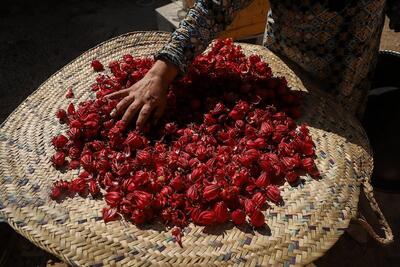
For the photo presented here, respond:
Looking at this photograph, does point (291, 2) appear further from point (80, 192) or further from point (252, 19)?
point (252, 19)

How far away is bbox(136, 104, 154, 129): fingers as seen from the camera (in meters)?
2.44

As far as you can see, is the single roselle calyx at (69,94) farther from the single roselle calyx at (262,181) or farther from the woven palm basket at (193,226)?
the single roselle calyx at (262,181)

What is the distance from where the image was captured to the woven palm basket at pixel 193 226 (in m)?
1.96

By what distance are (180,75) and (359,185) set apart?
1.27m

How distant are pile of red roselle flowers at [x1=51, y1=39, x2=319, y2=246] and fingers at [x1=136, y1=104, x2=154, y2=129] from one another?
6 cm

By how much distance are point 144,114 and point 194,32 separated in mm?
596

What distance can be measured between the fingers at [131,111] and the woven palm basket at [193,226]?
0.46m

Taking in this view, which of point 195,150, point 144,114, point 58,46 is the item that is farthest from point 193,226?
point 58,46

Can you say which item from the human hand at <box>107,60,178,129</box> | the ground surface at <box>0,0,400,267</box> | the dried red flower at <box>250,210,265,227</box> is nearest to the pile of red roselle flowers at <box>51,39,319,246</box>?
the dried red flower at <box>250,210,265,227</box>

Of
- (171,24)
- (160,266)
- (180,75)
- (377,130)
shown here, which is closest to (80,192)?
(160,266)

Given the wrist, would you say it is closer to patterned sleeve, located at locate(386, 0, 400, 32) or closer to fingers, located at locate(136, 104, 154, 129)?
fingers, located at locate(136, 104, 154, 129)

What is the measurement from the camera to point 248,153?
237 cm

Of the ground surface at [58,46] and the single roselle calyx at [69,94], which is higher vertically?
the single roselle calyx at [69,94]

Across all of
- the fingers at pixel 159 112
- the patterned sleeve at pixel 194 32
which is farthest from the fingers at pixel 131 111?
the patterned sleeve at pixel 194 32
